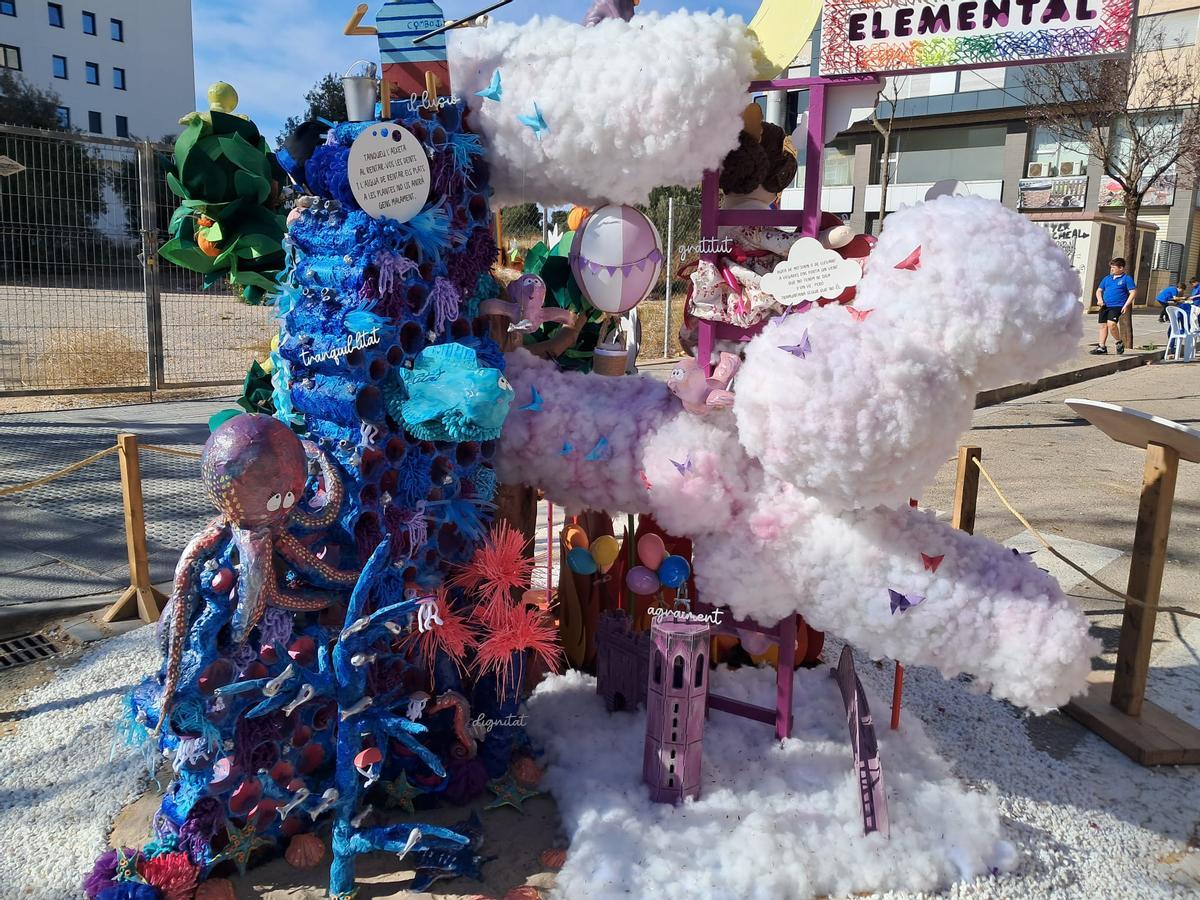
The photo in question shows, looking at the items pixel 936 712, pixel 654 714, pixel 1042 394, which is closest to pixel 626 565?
pixel 654 714

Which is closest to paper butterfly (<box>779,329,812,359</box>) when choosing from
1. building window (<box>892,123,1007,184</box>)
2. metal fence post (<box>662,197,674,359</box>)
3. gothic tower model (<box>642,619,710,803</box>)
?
gothic tower model (<box>642,619,710,803</box>)

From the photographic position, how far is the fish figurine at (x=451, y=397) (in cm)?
215

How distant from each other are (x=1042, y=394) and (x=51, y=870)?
11.2 metres

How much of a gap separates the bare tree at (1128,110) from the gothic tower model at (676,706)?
18.2 metres

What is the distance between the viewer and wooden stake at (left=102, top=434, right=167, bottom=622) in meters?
3.75

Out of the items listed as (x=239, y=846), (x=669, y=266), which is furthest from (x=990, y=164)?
(x=239, y=846)

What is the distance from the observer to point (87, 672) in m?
3.34

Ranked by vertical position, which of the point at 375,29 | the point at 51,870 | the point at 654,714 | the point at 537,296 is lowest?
the point at 51,870

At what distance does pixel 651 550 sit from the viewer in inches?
107

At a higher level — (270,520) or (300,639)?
(270,520)

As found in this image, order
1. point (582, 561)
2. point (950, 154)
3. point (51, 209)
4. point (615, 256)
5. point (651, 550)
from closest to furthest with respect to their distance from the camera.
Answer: point (615, 256) < point (651, 550) < point (582, 561) < point (51, 209) < point (950, 154)

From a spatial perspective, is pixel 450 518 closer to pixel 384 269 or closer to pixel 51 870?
pixel 384 269

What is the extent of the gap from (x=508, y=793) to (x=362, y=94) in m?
1.95

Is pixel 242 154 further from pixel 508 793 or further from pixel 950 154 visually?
pixel 950 154
